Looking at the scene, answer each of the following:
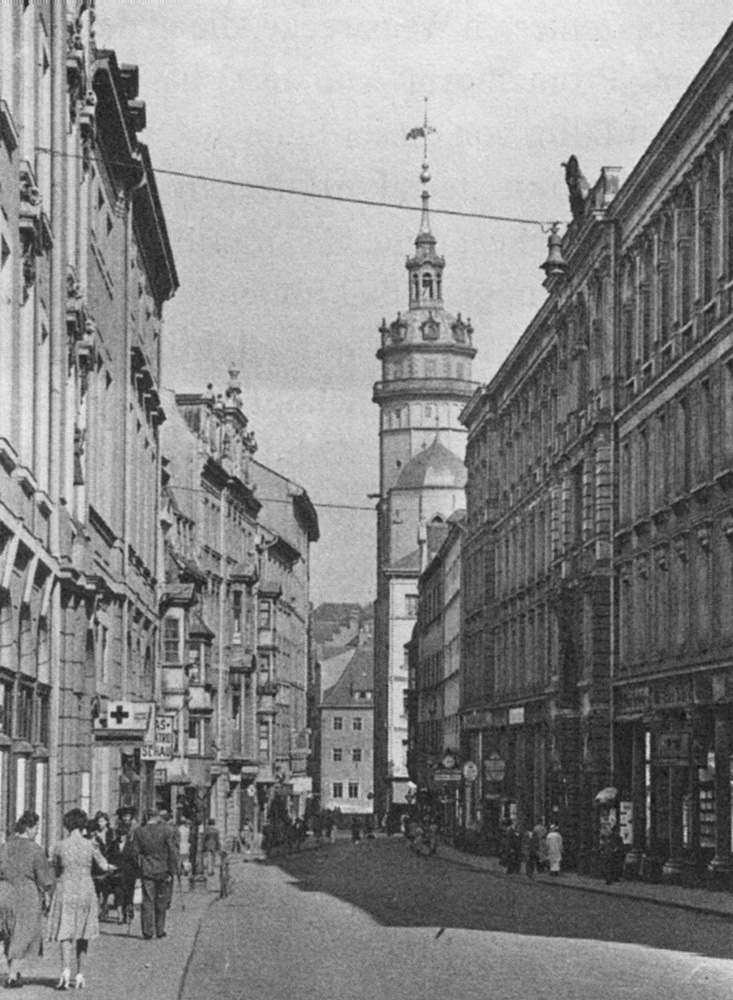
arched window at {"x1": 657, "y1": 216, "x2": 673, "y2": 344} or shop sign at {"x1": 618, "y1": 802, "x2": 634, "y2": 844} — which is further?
shop sign at {"x1": 618, "y1": 802, "x2": 634, "y2": 844}

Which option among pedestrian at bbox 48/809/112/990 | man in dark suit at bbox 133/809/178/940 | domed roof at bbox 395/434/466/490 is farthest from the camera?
domed roof at bbox 395/434/466/490

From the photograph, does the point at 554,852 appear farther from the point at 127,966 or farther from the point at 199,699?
the point at 127,966

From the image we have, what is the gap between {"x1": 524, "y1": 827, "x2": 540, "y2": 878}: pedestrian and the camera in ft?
177

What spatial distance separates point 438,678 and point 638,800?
213 feet

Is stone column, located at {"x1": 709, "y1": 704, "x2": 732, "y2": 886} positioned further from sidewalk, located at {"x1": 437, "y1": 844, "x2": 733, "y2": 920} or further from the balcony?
the balcony

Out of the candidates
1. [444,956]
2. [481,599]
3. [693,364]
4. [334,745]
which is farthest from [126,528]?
[334,745]

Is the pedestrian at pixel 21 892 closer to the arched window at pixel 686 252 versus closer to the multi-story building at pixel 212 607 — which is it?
the arched window at pixel 686 252

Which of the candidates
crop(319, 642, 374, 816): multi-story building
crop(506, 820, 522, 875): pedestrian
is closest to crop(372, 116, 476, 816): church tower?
crop(319, 642, 374, 816): multi-story building

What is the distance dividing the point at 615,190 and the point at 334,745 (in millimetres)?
127107

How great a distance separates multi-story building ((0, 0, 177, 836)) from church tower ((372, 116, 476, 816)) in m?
114

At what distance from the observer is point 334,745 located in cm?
18062

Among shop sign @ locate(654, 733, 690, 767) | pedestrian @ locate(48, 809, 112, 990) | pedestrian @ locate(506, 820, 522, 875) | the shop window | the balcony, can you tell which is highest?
the balcony

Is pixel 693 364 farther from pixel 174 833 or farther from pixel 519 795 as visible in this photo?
pixel 519 795

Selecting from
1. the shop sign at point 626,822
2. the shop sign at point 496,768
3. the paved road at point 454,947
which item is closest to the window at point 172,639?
the shop sign at point 496,768
